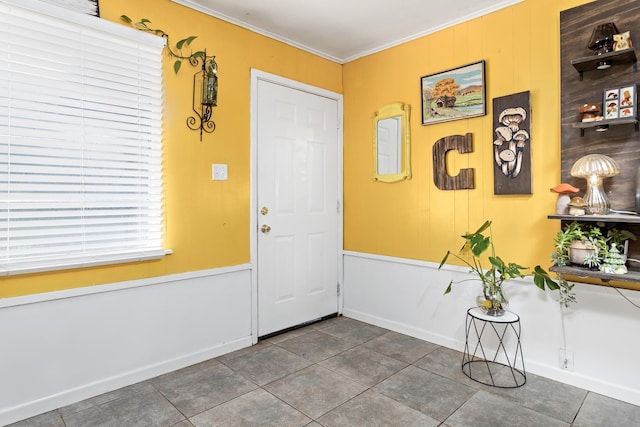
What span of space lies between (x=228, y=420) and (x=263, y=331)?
3.59ft

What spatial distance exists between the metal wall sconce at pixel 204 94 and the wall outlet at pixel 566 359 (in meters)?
2.80

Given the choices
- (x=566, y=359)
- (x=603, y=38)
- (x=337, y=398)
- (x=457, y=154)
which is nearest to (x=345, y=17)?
(x=457, y=154)

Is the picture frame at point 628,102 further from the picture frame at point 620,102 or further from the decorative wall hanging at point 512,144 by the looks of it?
the decorative wall hanging at point 512,144

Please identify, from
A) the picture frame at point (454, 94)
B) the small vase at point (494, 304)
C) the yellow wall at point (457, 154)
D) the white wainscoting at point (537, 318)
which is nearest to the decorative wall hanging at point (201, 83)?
the yellow wall at point (457, 154)

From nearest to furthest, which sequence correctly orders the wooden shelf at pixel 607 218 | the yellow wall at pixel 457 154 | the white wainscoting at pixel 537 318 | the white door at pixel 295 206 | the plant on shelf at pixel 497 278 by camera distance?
the wooden shelf at pixel 607 218 → the white wainscoting at pixel 537 318 → the plant on shelf at pixel 497 278 → the yellow wall at pixel 457 154 → the white door at pixel 295 206

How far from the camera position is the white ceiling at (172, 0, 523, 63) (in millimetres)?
2588

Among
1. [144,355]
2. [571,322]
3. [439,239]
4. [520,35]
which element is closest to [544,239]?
[571,322]

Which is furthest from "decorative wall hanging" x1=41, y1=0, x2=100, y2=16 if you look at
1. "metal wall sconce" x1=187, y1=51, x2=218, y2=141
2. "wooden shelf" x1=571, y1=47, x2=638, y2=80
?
"wooden shelf" x1=571, y1=47, x2=638, y2=80

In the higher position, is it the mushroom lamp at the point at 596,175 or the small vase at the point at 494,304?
the mushroom lamp at the point at 596,175

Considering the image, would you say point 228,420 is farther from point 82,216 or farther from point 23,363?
point 82,216

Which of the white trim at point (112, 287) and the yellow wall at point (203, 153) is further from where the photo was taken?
the yellow wall at point (203, 153)

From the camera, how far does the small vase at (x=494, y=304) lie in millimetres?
2389

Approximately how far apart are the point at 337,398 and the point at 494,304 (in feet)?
3.78

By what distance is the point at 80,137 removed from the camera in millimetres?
2148
